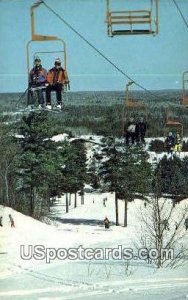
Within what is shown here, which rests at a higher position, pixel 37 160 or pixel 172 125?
pixel 172 125

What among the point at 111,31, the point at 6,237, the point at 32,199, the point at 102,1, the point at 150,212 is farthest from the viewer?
the point at 150,212

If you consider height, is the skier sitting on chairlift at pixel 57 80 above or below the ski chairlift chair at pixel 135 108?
above

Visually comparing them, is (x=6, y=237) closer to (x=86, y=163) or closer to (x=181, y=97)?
(x=86, y=163)

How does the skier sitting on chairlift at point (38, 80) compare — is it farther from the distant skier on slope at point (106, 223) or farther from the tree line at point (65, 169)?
the distant skier on slope at point (106, 223)

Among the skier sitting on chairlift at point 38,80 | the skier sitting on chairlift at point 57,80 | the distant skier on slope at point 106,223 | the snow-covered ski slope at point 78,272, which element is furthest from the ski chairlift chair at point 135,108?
the distant skier on slope at point 106,223

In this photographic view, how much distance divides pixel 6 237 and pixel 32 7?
122 inches

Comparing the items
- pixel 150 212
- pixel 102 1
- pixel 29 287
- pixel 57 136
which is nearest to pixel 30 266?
pixel 29 287

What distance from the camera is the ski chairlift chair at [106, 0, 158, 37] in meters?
5.71

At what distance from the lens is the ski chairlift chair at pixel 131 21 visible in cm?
571

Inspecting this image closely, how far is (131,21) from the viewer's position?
18.6 feet

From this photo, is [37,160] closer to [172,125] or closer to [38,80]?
[172,125]

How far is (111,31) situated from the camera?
18.8 ft

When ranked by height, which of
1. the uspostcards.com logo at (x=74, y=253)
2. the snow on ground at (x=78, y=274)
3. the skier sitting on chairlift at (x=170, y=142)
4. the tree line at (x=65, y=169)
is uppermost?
the skier sitting on chairlift at (x=170, y=142)

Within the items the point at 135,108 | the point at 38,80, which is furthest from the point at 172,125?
the point at 38,80
